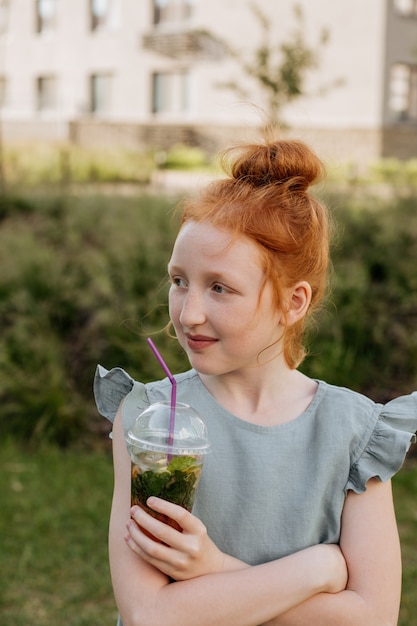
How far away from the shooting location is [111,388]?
182 centimetres

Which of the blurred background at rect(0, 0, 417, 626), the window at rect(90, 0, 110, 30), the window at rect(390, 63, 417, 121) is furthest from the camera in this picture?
the window at rect(90, 0, 110, 30)

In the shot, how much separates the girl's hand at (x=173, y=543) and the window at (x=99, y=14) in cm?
3259

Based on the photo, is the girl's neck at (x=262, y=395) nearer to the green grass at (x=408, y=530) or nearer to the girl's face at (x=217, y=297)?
the girl's face at (x=217, y=297)

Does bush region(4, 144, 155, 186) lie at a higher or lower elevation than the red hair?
lower

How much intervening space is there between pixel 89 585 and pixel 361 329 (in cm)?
278

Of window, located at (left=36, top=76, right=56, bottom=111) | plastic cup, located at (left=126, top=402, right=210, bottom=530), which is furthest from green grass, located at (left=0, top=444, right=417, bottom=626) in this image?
window, located at (left=36, top=76, right=56, bottom=111)

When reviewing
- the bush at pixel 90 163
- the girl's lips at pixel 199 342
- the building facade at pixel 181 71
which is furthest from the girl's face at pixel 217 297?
the building facade at pixel 181 71

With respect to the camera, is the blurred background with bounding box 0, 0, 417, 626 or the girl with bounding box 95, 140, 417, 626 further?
the blurred background with bounding box 0, 0, 417, 626

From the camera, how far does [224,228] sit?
1.63 m

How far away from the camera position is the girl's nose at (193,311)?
1.62 metres

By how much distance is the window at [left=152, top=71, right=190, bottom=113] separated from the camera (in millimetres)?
31172

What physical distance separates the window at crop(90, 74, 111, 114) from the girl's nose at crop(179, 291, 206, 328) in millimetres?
31812

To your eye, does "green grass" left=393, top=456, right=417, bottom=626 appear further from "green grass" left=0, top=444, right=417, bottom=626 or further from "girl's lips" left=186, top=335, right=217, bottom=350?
"girl's lips" left=186, top=335, right=217, bottom=350

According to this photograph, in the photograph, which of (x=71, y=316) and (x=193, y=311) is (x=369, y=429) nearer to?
(x=193, y=311)
